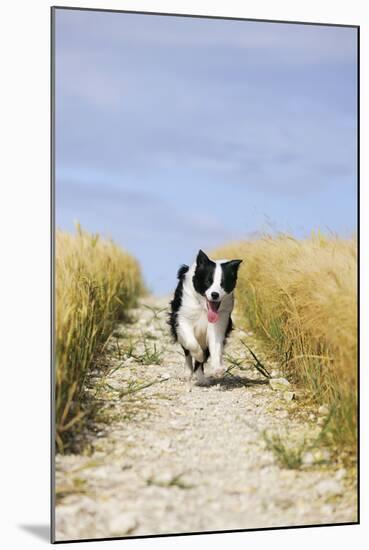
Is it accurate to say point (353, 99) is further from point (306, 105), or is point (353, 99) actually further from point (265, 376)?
point (265, 376)

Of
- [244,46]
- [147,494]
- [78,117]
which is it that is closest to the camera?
[147,494]

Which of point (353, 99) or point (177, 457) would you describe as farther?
point (353, 99)

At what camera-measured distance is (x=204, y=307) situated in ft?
18.2

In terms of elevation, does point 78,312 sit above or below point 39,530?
above

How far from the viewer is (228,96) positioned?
5.34 m

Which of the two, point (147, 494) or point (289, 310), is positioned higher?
point (289, 310)

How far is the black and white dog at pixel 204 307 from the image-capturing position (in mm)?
5410

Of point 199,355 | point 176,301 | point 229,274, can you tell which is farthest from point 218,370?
point 229,274

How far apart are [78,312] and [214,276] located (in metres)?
0.81

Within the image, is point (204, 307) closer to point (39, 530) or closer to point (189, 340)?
point (189, 340)

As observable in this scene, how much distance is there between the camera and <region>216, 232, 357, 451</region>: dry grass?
4.91m

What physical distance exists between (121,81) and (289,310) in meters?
1.56
